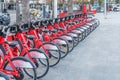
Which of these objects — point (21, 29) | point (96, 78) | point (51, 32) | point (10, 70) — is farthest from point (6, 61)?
point (51, 32)

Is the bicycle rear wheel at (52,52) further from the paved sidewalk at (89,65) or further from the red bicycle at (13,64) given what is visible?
the red bicycle at (13,64)

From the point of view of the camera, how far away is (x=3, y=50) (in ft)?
19.1

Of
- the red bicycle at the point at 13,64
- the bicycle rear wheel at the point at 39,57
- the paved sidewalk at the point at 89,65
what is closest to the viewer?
the red bicycle at the point at 13,64

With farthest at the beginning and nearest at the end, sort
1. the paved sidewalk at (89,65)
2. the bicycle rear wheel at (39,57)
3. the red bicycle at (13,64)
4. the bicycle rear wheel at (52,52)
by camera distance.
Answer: the bicycle rear wheel at (52,52) < the paved sidewalk at (89,65) < the bicycle rear wheel at (39,57) < the red bicycle at (13,64)

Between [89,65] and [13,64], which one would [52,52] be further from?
[13,64]

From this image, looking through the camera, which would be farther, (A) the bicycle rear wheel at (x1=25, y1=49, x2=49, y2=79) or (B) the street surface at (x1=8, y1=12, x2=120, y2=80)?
(B) the street surface at (x1=8, y1=12, x2=120, y2=80)

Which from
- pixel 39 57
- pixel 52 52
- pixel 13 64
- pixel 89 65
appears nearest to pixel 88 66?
pixel 89 65

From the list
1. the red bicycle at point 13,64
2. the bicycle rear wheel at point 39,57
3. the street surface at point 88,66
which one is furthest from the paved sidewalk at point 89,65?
the red bicycle at point 13,64

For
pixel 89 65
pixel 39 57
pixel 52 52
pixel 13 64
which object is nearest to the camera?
pixel 13 64

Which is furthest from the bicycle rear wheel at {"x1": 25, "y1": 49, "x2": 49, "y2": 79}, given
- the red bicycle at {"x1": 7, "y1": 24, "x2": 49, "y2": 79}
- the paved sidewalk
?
the paved sidewalk

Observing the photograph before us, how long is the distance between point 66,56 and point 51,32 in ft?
2.64

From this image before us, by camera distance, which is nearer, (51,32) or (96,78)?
(96,78)

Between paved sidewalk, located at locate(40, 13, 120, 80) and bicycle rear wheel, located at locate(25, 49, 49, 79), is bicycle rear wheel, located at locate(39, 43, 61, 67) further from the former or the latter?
Result: bicycle rear wheel, located at locate(25, 49, 49, 79)

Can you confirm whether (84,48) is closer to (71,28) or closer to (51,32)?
(71,28)
